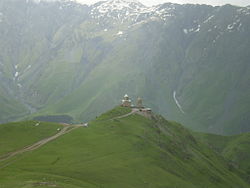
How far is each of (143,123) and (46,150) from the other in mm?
61446

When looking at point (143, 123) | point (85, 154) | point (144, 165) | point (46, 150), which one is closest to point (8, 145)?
point (46, 150)

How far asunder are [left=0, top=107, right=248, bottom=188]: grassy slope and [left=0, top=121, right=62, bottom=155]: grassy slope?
9.34m

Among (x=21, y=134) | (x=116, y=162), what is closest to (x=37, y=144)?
(x=21, y=134)

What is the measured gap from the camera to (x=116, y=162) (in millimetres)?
102438

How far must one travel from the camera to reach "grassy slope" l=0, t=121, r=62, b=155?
4397 inches

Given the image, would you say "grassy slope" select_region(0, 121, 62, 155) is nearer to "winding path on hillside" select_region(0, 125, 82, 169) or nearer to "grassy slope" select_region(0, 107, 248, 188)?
"winding path on hillside" select_region(0, 125, 82, 169)

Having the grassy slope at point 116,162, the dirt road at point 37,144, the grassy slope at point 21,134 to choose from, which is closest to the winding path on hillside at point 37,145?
the dirt road at point 37,144

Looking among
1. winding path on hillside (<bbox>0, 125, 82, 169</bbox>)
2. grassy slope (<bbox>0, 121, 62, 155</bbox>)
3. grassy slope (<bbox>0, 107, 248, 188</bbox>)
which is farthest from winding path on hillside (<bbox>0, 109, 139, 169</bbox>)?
grassy slope (<bbox>0, 107, 248, 188</bbox>)

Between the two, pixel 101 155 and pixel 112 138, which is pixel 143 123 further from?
pixel 101 155

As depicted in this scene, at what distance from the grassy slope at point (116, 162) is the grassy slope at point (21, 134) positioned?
9.34 m

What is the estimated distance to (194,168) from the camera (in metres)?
137

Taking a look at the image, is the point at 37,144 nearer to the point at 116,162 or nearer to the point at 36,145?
the point at 36,145

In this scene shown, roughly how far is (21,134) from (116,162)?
1569 inches

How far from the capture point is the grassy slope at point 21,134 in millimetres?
111688
